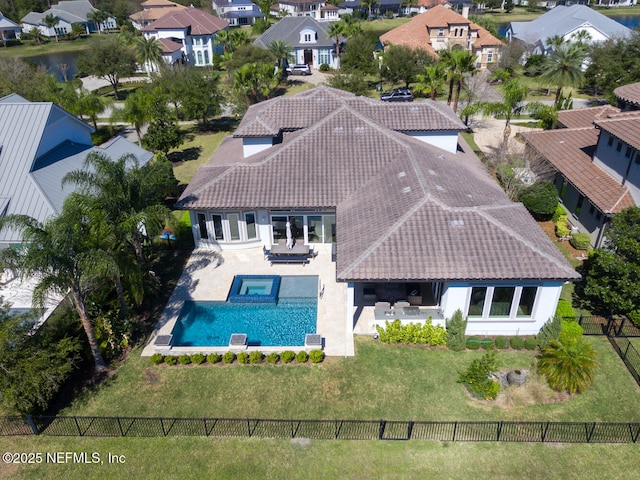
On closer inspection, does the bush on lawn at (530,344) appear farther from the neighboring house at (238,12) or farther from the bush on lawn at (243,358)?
the neighboring house at (238,12)

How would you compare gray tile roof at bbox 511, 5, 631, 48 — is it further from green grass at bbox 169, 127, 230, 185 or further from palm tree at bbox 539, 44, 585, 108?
green grass at bbox 169, 127, 230, 185

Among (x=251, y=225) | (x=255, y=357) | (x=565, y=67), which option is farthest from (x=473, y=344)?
(x=565, y=67)

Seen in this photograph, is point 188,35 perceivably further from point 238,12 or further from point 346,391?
point 346,391

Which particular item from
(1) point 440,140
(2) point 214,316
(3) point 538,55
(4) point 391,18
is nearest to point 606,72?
(3) point 538,55

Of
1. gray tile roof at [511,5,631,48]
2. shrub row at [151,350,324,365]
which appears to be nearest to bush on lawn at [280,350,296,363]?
shrub row at [151,350,324,365]

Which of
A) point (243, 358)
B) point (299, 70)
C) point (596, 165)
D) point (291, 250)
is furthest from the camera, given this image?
point (299, 70)

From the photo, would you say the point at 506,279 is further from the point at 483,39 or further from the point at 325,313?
the point at 483,39

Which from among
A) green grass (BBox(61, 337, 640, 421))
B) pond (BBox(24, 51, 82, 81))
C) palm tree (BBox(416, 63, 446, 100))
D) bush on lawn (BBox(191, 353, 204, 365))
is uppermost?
palm tree (BBox(416, 63, 446, 100))

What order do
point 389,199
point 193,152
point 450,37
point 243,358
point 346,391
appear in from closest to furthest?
point 346,391, point 243,358, point 389,199, point 193,152, point 450,37
